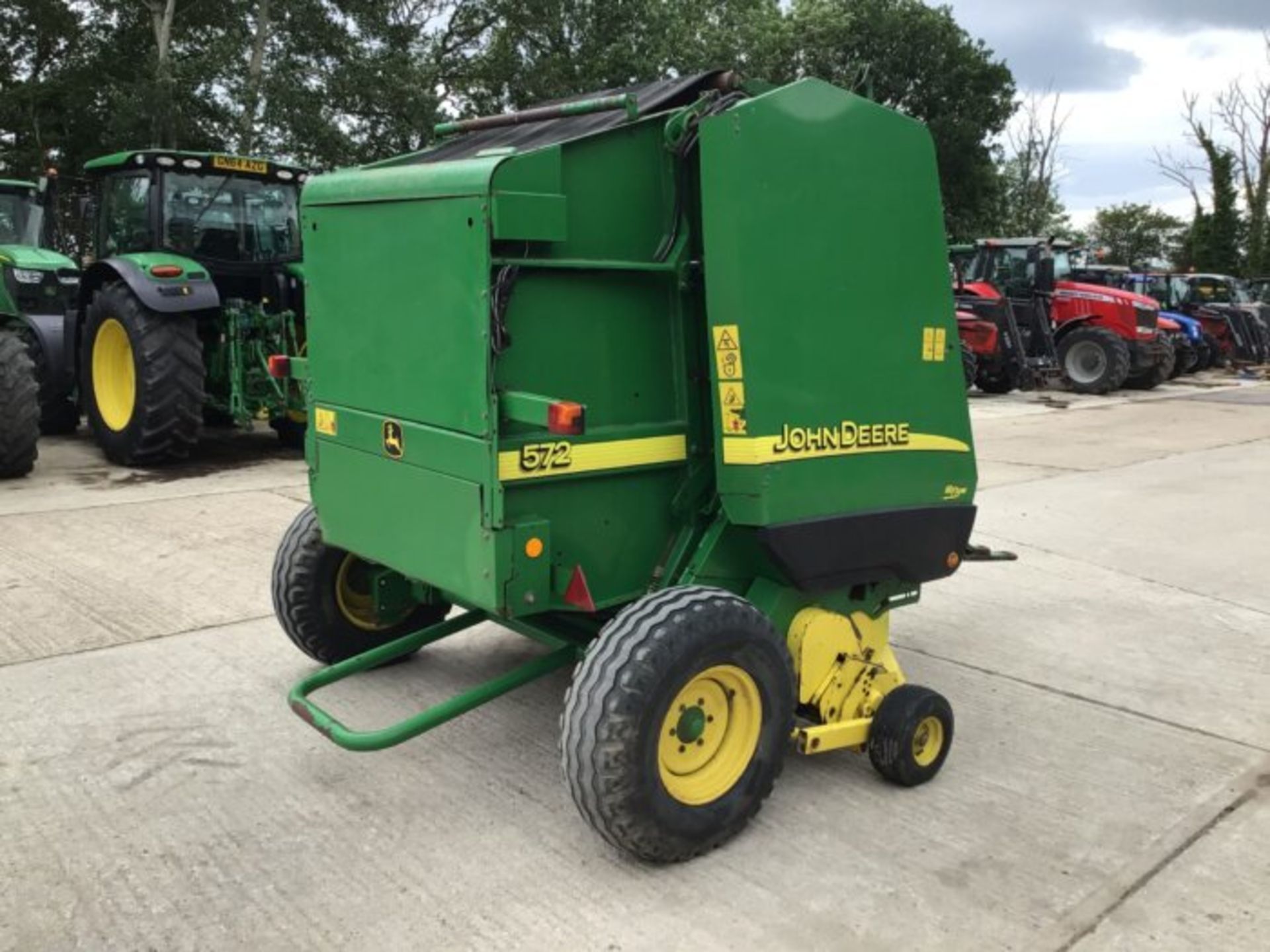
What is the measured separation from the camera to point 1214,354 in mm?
21781

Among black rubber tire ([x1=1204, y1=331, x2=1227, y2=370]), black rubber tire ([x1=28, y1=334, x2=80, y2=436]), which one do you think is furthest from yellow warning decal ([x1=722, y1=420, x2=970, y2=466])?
black rubber tire ([x1=1204, y1=331, x2=1227, y2=370])

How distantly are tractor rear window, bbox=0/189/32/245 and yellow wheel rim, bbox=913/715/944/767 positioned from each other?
9.35 metres

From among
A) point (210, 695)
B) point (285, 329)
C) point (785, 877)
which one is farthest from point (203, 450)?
point (785, 877)

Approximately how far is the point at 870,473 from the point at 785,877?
1.18 metres

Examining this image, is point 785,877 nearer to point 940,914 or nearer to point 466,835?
point 940,914

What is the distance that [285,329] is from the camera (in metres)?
8.62

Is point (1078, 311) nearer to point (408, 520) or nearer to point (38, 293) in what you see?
point (38, 293)

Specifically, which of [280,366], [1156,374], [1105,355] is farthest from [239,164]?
[1156,374]

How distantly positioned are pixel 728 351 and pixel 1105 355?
602 inches

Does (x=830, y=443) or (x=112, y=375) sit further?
(x=112, y=375)

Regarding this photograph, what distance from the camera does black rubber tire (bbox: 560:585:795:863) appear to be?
2.59 meters

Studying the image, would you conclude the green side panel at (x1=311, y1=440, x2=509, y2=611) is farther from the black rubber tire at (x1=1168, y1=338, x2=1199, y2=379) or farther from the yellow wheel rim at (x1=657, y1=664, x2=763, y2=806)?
the black rubber tire at (x1=1168, y1=338, x2=1199, y2=379)

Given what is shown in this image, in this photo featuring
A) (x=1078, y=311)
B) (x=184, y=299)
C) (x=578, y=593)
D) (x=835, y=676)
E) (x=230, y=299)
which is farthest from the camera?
(x=1078, y=311)

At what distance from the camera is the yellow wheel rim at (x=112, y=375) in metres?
8.51
